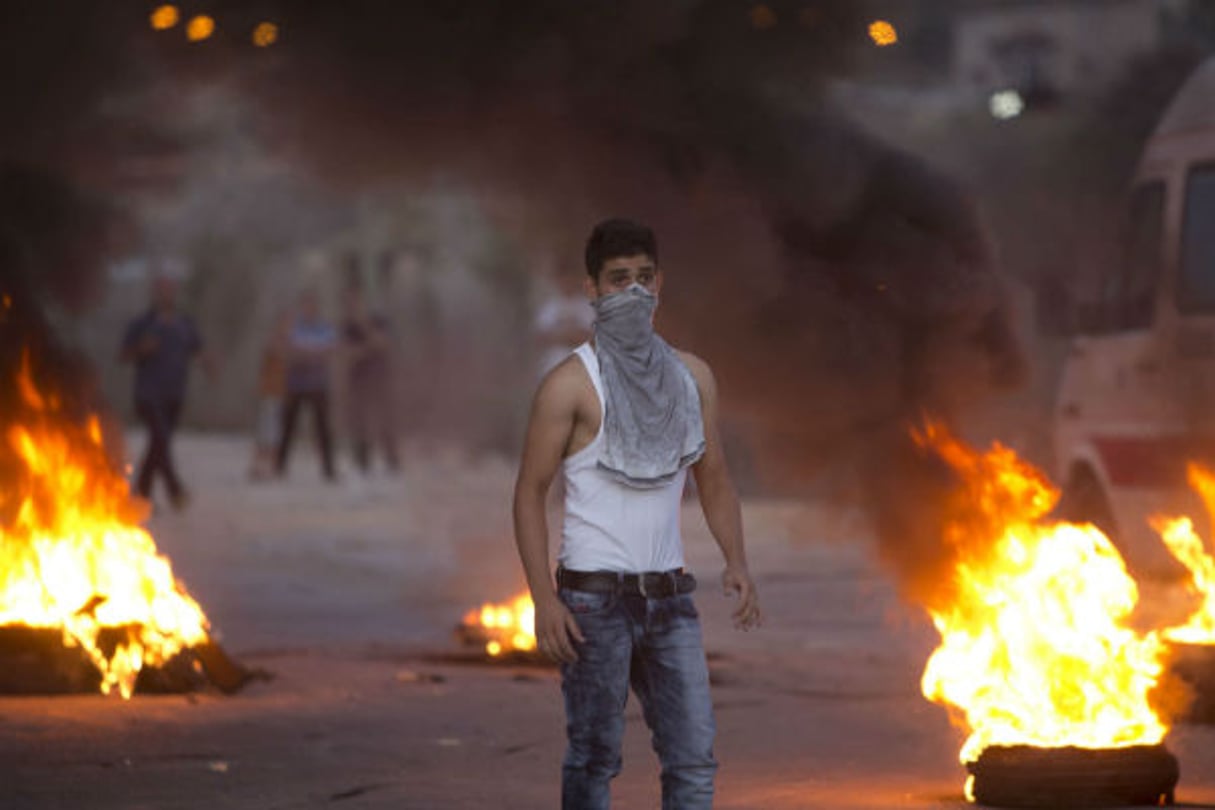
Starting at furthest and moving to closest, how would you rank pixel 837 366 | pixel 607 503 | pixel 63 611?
pixel 837 366 → pixel 63 611 → pixel 607 503

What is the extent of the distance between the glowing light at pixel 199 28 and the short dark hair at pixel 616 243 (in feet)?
21.8

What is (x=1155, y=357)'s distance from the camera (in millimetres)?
11164

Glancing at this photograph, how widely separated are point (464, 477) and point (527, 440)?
21.1 m

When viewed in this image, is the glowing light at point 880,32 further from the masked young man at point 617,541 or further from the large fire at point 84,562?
the masked young man at point 617,541

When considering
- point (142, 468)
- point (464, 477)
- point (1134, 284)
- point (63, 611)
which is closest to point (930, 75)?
point (464, 477)

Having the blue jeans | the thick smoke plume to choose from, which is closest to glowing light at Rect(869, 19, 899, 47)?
the thick smoke plume

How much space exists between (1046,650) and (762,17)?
5059mm

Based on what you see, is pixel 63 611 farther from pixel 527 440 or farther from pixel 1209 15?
pixel 1209 15

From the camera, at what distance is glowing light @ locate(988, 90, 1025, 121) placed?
878 inches

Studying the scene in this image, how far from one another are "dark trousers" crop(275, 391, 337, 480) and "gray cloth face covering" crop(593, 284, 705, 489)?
18.5 m

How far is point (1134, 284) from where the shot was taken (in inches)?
459

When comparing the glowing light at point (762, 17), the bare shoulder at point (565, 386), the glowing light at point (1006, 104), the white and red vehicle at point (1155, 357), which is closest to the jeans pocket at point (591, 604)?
the bare shoulder at point (565, 386)

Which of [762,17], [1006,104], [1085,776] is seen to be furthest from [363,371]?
[1085,776]

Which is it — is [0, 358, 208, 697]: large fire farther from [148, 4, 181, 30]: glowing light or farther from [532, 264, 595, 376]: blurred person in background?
[532, 264, 595, 376]: blurred person in background
